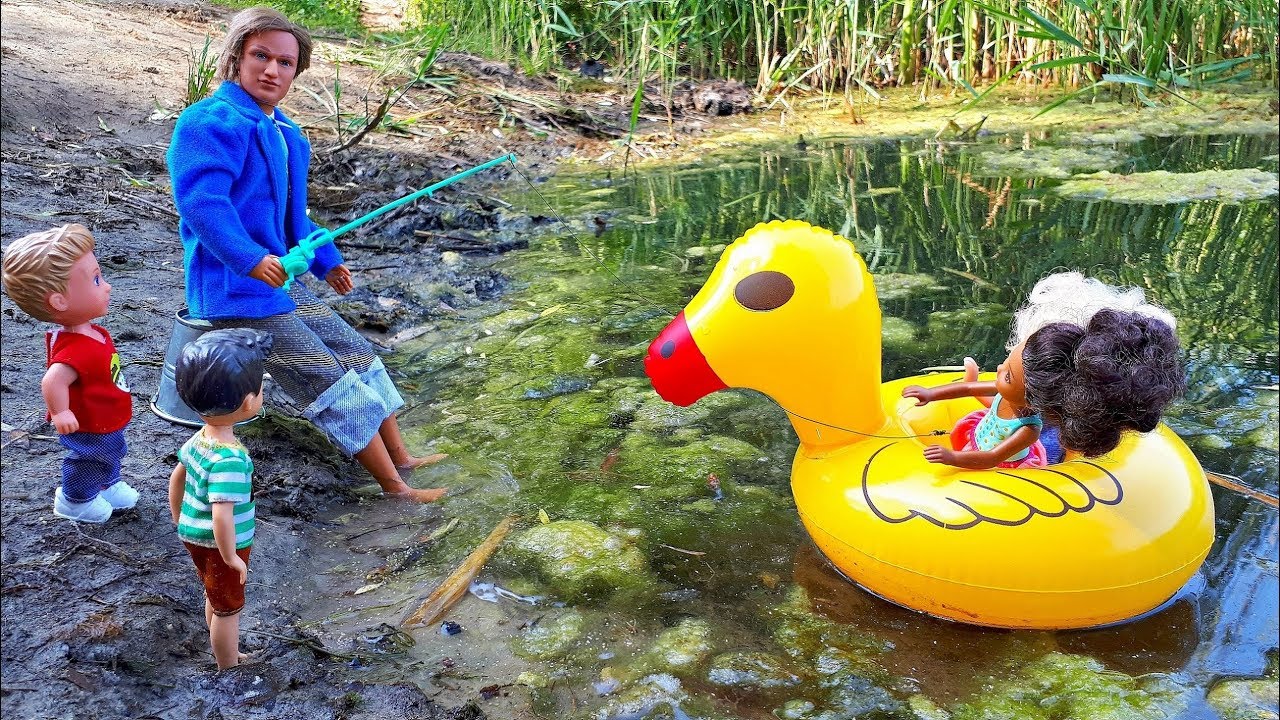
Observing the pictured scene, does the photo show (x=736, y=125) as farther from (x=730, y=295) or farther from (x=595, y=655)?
(x=595, y=655)

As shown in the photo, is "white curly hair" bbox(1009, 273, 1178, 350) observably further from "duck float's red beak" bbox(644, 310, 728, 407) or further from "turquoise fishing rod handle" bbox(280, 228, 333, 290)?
"turquoise fishing rod handle" bbox(280, 228, 333, 290)

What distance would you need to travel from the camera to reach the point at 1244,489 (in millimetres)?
2699

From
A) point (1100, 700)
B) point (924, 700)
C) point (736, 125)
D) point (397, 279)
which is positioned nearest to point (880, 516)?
point (924, 700)

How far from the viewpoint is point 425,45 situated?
23.2 feet

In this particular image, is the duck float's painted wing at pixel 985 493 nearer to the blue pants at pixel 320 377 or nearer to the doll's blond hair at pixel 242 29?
the blue pants at pixel 320 377

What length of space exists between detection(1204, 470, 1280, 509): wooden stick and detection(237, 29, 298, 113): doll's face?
100 inches

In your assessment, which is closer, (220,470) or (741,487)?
(220,470)

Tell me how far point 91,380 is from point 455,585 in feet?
2.92

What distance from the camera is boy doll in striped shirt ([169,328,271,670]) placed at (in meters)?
1.79

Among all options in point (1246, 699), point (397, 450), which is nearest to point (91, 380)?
point (397, 450)

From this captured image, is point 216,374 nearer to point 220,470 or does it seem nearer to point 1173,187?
point 220,470

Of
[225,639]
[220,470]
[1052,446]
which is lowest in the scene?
[225,639]

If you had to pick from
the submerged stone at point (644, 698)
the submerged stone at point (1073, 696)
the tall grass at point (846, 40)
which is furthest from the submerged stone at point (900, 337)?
the tall grass at point (846, 40)

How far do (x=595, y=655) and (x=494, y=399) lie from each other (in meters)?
1.40
